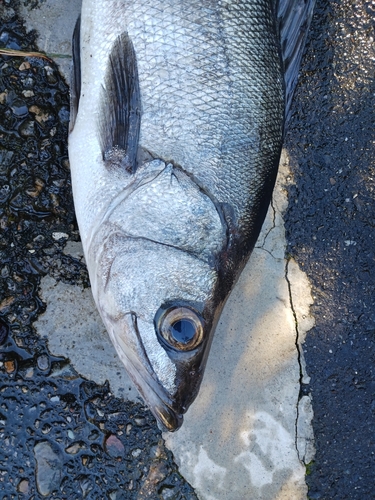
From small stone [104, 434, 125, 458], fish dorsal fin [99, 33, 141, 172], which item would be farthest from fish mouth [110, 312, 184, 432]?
small stone [104, 434, 125, 458]

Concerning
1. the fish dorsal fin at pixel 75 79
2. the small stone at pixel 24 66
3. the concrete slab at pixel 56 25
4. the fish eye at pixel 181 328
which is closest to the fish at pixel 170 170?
the fish eye at pixel 181 328

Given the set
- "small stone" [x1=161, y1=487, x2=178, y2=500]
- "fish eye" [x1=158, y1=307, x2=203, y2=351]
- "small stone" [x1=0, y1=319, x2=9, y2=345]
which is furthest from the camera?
"small stone" [x1=161, y1=487, x2=178, y2=500]

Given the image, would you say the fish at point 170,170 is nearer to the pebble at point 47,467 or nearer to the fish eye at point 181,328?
the fish eye at point 181,328

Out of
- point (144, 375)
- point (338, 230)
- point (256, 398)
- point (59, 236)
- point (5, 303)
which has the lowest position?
point (256, 398)

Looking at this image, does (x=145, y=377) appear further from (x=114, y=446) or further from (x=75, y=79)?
(x=75, y=79)

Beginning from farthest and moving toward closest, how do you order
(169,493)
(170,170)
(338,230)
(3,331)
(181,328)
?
(338,230)
(169,493)
(3,331)
(170,170)
(181,328)

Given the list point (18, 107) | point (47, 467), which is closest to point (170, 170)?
point (18, 107)

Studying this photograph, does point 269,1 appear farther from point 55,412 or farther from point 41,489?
point 41,489

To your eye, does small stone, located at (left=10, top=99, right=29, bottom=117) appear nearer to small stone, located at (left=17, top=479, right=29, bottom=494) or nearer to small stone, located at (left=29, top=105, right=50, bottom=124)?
small stone, located at (left=29, top=105, right=50, bottom=124)
